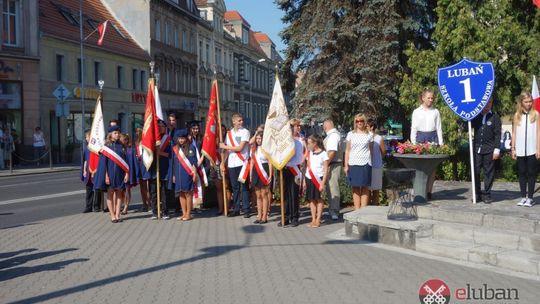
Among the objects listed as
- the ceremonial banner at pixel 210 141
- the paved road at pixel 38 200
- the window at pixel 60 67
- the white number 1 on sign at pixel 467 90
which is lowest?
the paved road at pixel 38 200

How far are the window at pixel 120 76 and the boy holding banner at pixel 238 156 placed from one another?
3406 centimetres

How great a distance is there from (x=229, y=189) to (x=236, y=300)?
643cm

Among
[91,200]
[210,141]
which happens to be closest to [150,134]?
[210,141]

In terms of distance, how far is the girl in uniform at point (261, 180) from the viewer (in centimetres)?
1127

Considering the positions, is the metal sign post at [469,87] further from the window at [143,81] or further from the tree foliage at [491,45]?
the window at [143,81]

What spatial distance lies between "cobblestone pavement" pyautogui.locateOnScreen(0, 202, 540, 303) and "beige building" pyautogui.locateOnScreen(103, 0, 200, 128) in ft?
129

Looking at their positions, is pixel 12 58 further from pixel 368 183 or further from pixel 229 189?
pixel 368 183

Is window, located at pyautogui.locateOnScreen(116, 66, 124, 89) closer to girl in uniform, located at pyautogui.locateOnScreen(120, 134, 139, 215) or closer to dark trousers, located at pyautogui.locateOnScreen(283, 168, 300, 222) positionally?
girl in uniform, located at pyautogui.locateOnScreen(120, 134, 139, 215)

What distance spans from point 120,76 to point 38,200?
30.6 metres

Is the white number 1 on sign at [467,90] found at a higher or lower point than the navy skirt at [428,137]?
higher

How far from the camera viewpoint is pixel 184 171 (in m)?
→ 11.7

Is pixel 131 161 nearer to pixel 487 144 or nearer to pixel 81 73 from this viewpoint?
pixel 487 144

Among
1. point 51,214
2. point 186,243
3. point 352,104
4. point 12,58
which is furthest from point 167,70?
point 186,243

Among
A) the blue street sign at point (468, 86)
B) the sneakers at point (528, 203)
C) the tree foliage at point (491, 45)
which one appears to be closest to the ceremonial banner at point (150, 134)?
the blue street sign at point (468, 86)
